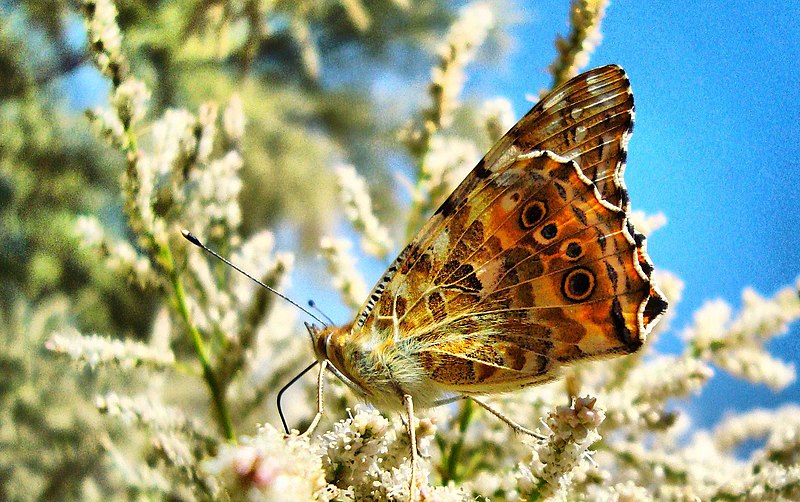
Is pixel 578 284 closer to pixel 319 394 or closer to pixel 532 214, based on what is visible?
pixel 532 214

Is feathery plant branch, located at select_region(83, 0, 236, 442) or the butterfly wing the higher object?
feathery plant branch, located at select_region(83, 0, 236, 442)

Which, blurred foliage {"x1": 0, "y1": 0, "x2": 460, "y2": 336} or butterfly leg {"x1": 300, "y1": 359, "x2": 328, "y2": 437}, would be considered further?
blurred foliage {"x1": 0, "y1": 0, "x2": 460, "y2": 336}

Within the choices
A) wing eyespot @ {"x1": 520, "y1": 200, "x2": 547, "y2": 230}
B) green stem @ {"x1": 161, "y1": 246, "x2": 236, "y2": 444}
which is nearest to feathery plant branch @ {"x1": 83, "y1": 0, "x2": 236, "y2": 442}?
green stem @ {"x1": 161, "y1": 246, "x2": 236, "y2": 444}

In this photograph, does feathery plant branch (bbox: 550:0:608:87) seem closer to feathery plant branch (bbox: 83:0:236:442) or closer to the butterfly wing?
the butterfly wing

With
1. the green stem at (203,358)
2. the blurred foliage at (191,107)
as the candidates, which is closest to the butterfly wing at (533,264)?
the green stem at (203,358)

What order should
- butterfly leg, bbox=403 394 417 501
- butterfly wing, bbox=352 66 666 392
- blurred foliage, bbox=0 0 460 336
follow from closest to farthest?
butterfly leg, bbox=403 394 417 501 → butterfly wing, bbox=352 66 666 392 → blurred foliage, bbox=0 0 460 336

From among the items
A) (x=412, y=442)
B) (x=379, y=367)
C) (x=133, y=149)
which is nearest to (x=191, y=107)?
(x=133, y=149)

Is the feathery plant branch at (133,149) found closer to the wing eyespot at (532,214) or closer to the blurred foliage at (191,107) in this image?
the blurred foliage at (191,107)

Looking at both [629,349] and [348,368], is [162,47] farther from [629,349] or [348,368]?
[629,349]

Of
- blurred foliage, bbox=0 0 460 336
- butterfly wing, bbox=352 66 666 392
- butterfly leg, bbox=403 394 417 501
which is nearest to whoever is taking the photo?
butterfly leg, bbox=403 394 417 501
